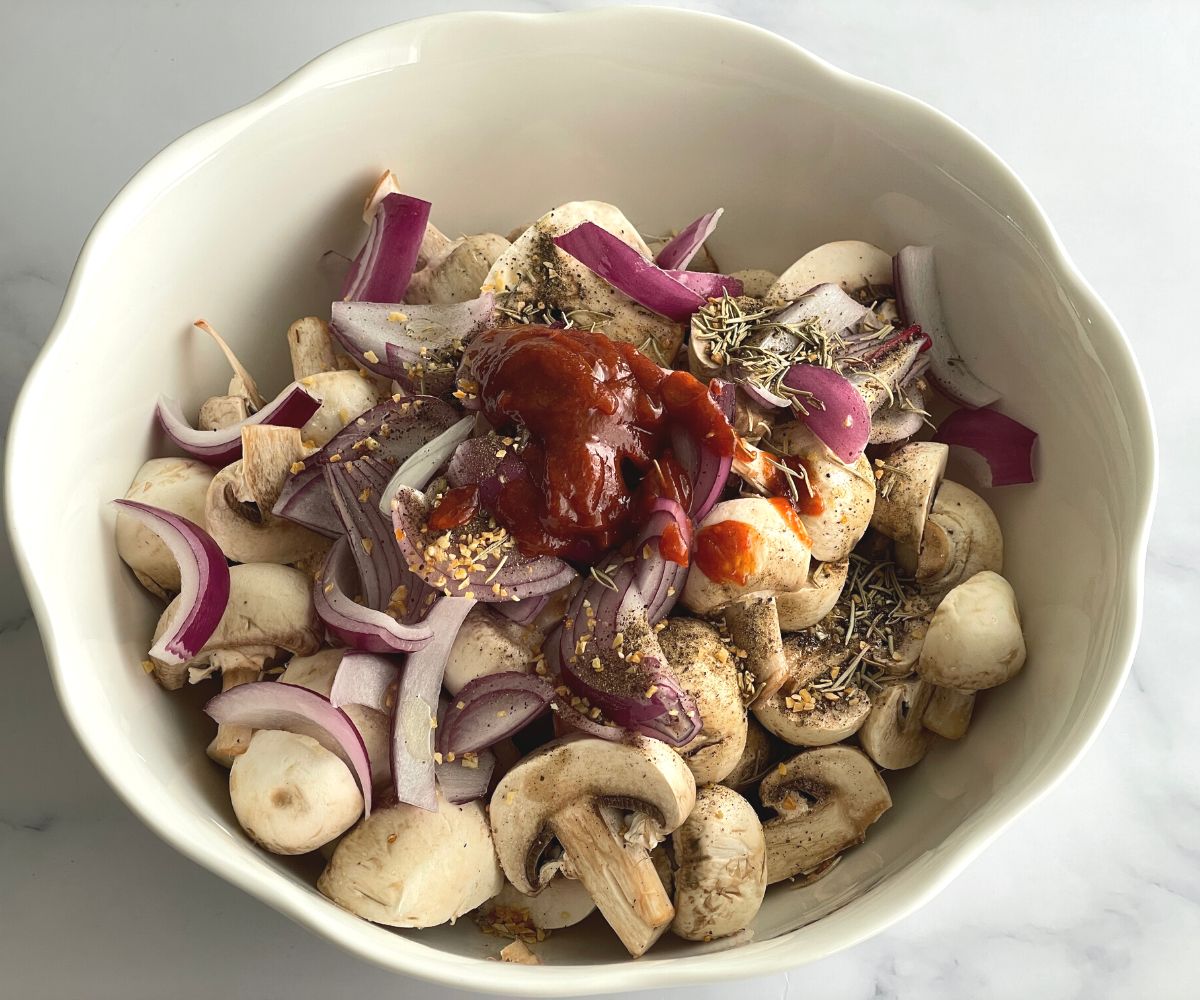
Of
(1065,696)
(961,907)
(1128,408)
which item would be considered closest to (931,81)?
(1128,408)

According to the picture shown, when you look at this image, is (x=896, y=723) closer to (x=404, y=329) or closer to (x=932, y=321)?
(x=932, y=321)

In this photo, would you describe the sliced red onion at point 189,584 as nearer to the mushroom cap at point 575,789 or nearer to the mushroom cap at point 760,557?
the mushroom cap at point 575,789

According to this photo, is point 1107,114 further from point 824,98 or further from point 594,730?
point 594,730

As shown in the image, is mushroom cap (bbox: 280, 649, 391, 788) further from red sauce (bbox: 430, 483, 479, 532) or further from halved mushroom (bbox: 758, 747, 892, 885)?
halved mushroom (bbox: 758, 747, 892, 885)

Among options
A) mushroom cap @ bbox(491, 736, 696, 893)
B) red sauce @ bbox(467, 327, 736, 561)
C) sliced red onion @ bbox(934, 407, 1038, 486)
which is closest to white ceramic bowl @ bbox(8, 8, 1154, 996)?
sliced red onion @ bbox(934, 407, 1038, 486)

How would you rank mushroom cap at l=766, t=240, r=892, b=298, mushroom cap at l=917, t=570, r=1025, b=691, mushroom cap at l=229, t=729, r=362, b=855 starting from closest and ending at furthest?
mushroom cap at l=229, t=729, r=362, b=855
mushroom cap at l=917, t=570, r=1025, b=691
mushroom cap at l=766, t=240, r=892, b=298

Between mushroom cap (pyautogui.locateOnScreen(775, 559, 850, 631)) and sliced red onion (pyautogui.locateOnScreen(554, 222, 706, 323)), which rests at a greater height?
sliced red onion (pyautogui.locateOnScreen(554, 222, 706, 323))

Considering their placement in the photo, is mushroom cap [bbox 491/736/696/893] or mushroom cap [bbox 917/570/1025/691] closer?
mushroom cap [bbox 491/736/696/893]
